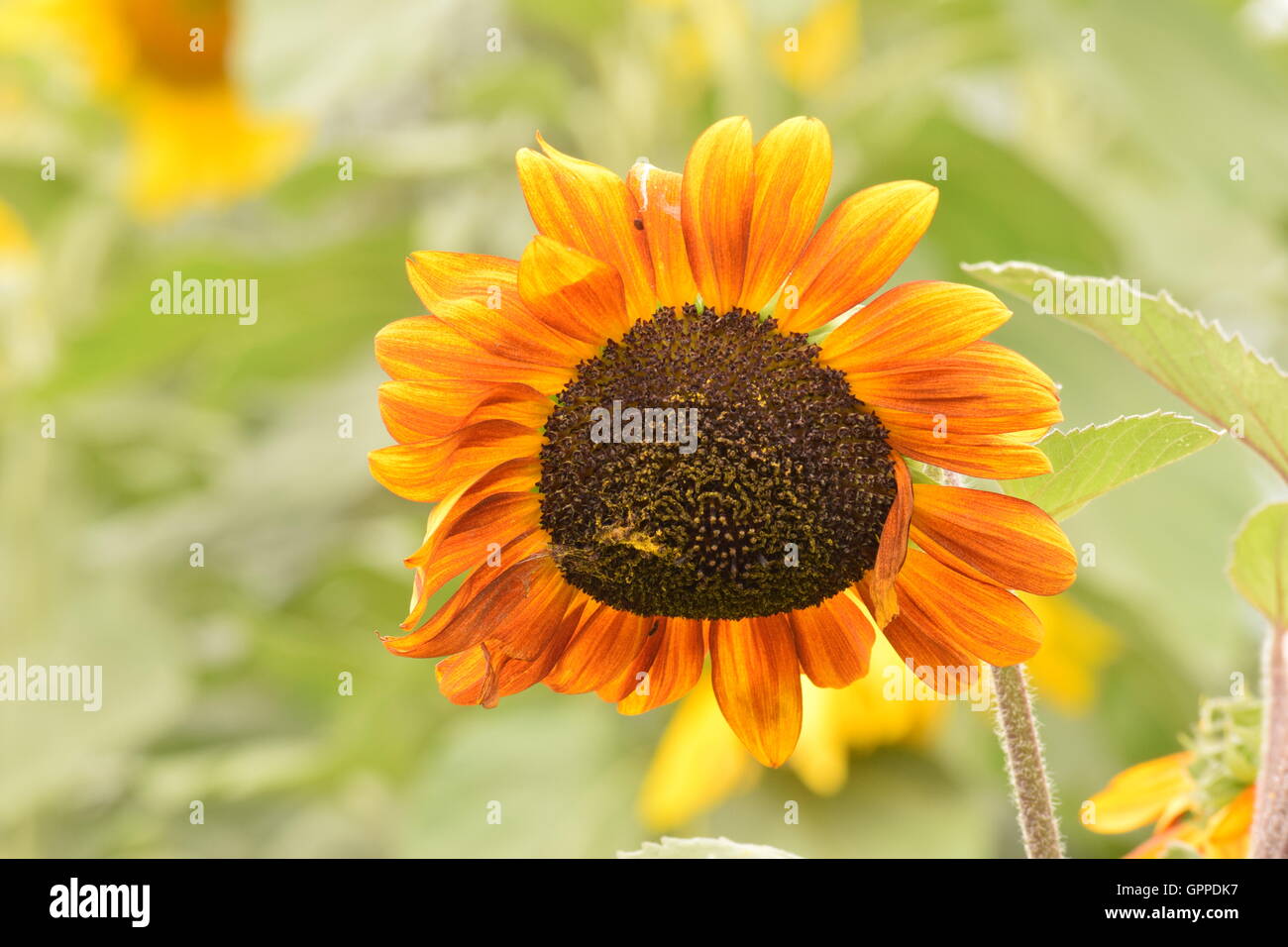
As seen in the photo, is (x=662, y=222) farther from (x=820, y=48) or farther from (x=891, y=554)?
(x=820, y=48)

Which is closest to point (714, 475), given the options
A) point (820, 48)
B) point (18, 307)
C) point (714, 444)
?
point (714, 444)

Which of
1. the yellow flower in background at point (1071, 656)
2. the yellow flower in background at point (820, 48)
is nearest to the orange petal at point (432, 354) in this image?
the yellow flower in background at point (1071, 656)

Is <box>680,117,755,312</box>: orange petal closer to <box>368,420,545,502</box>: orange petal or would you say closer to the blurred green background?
<box>368,420,545,502</box>: orange petal

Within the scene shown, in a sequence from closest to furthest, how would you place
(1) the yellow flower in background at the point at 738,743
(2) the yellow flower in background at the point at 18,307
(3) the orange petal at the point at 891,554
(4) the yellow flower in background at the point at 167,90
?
(3) the orange petal at the point at 891,554, (1) the yellow flower in background at the point at 738,743, (2) the yellow flower in background at the point at 18,307, (4) the yellow flower in background at the point at 167,90

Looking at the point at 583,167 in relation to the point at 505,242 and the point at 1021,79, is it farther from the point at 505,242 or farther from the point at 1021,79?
the point at 1021,79

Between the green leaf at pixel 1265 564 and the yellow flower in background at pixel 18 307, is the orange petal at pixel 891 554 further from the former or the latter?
the yellow flower in background at pixel 18 307

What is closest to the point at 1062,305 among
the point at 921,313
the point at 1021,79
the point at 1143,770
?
the point at 921,313

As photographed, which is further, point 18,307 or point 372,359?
point 18,307
